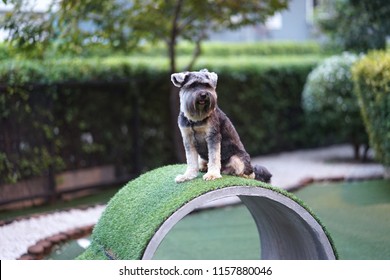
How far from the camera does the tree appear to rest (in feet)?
29.6

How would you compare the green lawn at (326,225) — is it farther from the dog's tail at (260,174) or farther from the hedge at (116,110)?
the hedge at (116,110)

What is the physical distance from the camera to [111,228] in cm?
541

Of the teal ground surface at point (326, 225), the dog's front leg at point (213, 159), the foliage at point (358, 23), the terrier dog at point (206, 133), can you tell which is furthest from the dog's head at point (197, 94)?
the foliage at point (358, 23)

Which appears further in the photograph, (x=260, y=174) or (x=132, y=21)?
(x=132, y=21)

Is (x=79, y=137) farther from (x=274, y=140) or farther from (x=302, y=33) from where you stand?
(x=302, y=33)

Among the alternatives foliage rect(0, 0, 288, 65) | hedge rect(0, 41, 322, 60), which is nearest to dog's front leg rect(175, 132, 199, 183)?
foliage rect(0, 0, 288, 65)

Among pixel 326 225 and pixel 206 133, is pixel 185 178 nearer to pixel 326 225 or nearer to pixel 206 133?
pixel 206 133

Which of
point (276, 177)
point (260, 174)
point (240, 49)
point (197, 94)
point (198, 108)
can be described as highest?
point (240, 49)

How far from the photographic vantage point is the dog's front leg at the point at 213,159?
15.8 feet

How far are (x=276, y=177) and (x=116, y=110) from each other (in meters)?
2.93

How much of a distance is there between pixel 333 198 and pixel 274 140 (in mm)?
4349

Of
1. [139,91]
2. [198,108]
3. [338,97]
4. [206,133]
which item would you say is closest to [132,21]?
[139,91]

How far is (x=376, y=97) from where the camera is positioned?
923 centimetres
